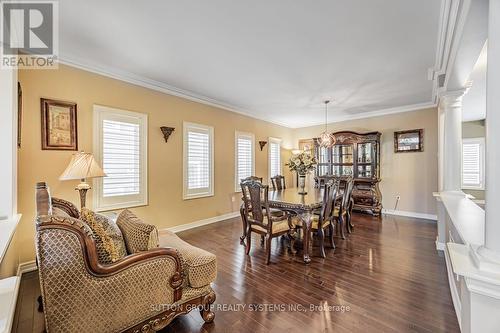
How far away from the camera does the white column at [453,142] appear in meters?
3.08

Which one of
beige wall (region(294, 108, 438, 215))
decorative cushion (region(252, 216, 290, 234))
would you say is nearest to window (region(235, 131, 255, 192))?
decorative cushion (region(252, 216, 290, 234))

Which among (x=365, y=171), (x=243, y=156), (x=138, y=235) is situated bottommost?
(x=138, y=235)

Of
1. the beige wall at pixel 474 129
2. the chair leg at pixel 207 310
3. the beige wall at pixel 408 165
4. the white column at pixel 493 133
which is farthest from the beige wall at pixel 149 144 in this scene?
the beige wall at pixel 474 129

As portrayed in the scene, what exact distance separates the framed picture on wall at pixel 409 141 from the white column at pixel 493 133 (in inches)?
203

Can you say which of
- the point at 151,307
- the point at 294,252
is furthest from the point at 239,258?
the point at 151,307

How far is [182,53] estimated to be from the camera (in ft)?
9.77

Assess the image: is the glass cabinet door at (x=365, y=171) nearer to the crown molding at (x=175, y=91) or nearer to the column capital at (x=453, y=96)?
the crown molding at (x=175, y=91)

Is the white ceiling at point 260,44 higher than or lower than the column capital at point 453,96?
higher

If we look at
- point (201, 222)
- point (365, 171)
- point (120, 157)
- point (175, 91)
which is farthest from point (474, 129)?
point (120, 157)

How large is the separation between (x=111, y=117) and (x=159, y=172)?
1.17 metres

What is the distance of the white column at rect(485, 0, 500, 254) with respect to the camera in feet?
3.32

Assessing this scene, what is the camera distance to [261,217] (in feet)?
10.1

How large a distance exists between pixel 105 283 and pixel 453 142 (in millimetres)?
4222

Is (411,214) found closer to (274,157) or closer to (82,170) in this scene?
(274,157)
